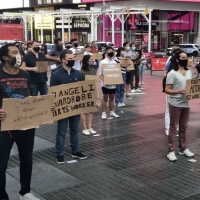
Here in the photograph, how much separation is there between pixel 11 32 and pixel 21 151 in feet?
136

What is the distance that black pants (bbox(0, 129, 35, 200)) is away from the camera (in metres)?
4.30

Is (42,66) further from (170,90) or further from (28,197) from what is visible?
(28,197)

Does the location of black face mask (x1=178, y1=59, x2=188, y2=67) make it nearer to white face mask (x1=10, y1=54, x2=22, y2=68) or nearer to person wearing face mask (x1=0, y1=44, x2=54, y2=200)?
person wearing face mask (x1=0, y1=44, x2=54, y2=200)

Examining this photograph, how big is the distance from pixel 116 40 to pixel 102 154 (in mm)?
39198

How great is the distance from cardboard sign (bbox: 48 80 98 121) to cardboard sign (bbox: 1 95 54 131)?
0.93 m

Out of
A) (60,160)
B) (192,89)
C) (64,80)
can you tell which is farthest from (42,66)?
(192,89)

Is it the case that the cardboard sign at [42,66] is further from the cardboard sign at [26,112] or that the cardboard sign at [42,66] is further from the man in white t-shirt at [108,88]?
the cardboard sign at [26,112]

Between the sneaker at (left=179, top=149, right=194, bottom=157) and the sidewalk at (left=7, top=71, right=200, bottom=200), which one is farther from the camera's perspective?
the sneaker at (left=179, top=149, right=194, bottom=157)

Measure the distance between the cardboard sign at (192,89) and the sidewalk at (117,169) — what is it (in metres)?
1.03

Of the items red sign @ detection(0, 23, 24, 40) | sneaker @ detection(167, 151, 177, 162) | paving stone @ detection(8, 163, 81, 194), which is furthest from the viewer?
red sign @ detection(0, 23, 24, 40)

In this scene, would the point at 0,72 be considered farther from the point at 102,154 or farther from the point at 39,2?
the point at 39,2

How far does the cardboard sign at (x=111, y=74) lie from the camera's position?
8943 millimetres

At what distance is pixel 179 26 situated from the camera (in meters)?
48.5

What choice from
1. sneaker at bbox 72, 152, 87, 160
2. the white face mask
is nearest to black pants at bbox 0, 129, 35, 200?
the white face mask
